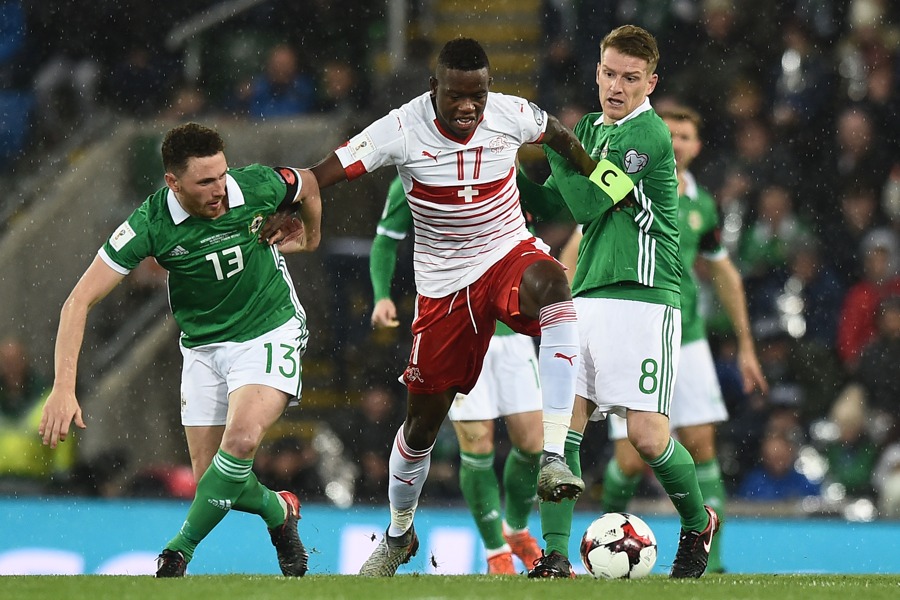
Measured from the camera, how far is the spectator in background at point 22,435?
11.8m

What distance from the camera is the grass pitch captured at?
209 inches

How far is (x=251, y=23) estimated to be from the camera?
562 inches

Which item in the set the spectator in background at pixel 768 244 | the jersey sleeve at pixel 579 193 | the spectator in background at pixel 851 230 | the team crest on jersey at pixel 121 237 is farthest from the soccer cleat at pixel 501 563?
the spectator in background at pixel 851 230

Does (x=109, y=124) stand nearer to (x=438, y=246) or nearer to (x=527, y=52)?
(x=527, y=52)

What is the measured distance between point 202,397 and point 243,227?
0.81 meters

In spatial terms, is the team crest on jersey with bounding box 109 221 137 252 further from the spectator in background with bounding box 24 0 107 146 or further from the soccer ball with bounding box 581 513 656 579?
the spectator in background with bounding box 24 0 107 146

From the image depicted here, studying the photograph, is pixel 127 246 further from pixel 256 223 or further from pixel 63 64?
pixel 63 64

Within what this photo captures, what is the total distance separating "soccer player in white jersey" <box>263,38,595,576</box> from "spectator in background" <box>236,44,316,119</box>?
7.07 meters

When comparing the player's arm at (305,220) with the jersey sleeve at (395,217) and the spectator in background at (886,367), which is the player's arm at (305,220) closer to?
the jersey sleeve at (395,217)

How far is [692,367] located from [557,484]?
2.95 m

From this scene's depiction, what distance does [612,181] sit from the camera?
6.32m

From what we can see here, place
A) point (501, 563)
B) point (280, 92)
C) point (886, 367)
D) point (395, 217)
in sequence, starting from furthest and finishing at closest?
point (280, 92), point (886, 367), point (501, 563), point (395, 217)

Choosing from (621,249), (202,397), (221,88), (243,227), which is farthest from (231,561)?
(221,88)

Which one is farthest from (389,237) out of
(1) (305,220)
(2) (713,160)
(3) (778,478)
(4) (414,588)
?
(2) (713,160)
